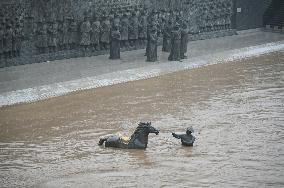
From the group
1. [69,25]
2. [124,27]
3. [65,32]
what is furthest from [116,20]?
[65,32]

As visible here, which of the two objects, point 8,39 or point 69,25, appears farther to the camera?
point 69,25

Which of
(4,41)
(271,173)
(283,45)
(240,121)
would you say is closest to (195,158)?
(271,173)

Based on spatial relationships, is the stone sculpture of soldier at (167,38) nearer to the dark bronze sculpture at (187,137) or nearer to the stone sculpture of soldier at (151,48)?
the stone sculpture of soldier at (151,48)

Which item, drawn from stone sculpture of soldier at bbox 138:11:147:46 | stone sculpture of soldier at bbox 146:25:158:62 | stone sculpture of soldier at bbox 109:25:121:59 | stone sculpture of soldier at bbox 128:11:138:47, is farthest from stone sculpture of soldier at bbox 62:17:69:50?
stone sculpture of soldier at bbox 138:11:147:46

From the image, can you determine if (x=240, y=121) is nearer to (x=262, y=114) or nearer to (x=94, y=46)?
(x=262, y=114)

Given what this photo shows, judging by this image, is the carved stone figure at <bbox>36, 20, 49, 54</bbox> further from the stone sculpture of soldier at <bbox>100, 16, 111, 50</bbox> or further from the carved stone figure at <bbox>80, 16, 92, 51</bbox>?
the stone sculpture of soldier at <bbox>100, 16, 111, 50</bbox>

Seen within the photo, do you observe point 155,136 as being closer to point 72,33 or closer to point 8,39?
point 8,39

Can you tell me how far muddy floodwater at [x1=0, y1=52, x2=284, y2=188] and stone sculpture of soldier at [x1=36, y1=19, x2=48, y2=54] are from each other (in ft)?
18.1

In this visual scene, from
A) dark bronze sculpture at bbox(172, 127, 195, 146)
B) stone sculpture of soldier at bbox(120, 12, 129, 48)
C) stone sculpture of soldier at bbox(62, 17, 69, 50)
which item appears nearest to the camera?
dark bronze sculpture at bbox(172, 127, 195, 146)

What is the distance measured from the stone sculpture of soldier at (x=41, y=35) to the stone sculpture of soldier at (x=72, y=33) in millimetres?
1237

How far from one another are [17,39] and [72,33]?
8.72 feet

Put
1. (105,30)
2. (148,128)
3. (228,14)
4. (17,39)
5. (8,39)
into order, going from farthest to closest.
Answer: (228,14)
(105,30)
(17,39)
(8,39)
(148,128)

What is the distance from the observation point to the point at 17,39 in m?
21.4

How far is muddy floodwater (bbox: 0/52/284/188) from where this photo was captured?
10.2m
